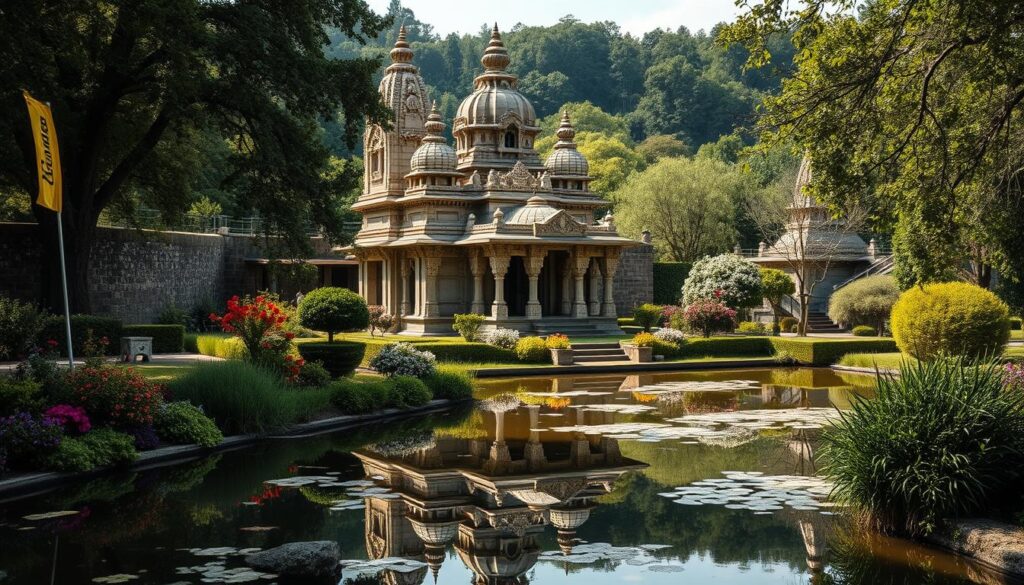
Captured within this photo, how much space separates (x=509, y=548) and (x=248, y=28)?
42.4ft

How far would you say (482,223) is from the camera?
32312 mm

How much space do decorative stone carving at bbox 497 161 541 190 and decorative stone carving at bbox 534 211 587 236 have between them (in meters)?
3.03

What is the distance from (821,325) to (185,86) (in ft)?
90.9

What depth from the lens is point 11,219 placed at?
3016cm

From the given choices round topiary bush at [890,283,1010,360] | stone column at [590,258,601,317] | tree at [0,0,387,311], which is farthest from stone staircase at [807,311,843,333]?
tree at [0,0,387,311]

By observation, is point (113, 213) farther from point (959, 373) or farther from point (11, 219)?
point (959, 373)

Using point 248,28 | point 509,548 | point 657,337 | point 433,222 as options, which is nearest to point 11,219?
point 433,222

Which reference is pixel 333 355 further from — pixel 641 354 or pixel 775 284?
pixel 775 284

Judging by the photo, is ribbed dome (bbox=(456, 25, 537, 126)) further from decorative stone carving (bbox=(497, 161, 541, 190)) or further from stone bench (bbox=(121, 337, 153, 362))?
stone bench (bbox=(121, 337, 153, 362))

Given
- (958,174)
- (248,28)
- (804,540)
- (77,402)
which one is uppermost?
(248,28)

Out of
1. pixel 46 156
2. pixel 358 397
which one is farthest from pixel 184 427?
pixel 46 156

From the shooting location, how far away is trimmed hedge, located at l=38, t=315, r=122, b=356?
67.2 ft

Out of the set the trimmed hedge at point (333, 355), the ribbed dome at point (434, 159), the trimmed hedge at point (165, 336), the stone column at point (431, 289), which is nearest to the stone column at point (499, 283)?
the stone column at point (431, 289)

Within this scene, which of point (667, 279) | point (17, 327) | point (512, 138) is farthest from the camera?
point (667, 279)
